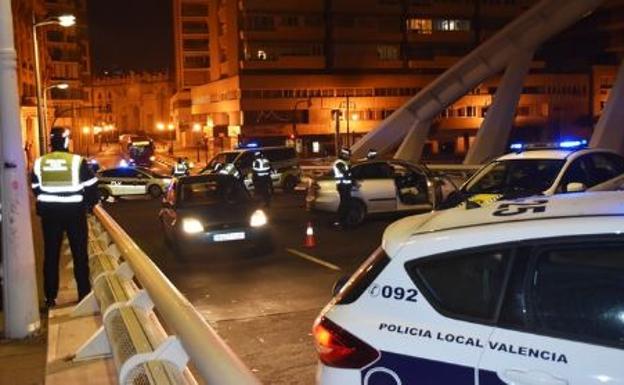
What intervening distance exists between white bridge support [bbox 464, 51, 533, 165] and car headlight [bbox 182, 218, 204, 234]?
3171cm

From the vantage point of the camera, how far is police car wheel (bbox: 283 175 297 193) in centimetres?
3372

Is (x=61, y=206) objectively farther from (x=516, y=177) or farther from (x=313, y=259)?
(x=516, y=177)

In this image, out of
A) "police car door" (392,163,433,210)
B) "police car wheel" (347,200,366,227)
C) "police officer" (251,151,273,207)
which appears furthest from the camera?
"police officer" (251,151,273,207)

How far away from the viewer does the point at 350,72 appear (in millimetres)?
82125

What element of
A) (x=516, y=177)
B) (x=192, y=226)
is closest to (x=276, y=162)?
(x=192, y=226)

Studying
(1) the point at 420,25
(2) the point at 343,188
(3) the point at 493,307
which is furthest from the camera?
(1) the point at 420,25

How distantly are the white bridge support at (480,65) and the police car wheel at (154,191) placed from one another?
61.7 ft

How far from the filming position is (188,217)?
45.6ft

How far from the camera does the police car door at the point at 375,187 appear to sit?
738 inches

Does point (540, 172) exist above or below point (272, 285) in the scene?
above

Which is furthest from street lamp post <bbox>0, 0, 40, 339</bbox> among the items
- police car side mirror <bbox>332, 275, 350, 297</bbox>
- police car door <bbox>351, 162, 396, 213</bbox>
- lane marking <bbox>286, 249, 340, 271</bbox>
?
police car door <bbox>351, 162, 396, 213</bbox>

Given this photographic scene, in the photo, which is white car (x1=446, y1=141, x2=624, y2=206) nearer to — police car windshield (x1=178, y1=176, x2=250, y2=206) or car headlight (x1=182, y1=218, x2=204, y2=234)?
car headlight (x1=182, y1=218, x2=204, y2=234)

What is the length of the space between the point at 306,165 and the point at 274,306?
35.5 m

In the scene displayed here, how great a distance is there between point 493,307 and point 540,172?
902 cm
